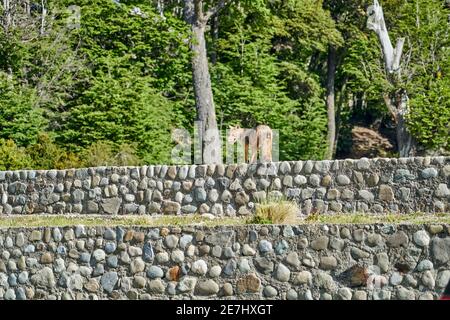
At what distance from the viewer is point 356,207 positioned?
14.9 meters

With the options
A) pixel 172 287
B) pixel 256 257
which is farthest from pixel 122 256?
pixel 256 257

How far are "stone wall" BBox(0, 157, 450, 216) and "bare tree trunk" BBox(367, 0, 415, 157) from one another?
12.7 meters

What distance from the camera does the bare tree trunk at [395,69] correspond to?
26953 mm

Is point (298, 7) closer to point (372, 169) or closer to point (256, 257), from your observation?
point (372, 169)

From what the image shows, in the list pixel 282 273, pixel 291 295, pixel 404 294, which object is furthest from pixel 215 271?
pixel 404 294

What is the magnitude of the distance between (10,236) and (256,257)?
4113 mm

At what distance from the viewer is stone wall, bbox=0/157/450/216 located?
14.6 meters

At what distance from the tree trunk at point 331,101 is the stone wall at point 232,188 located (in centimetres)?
1506

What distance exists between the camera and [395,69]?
2777 cm

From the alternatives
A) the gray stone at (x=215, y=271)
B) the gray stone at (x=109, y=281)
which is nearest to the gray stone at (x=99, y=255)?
the gray stone at (x=109, y=281)

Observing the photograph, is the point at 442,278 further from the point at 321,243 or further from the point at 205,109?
the point at 205,109

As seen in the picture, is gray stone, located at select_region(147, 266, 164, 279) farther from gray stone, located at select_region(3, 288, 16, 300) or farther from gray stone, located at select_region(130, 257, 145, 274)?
gray stone, located at select_region(3, 288, 16, 300)

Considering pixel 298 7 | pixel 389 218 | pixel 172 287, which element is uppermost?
pixel 298 7

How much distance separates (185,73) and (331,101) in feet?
23.2
